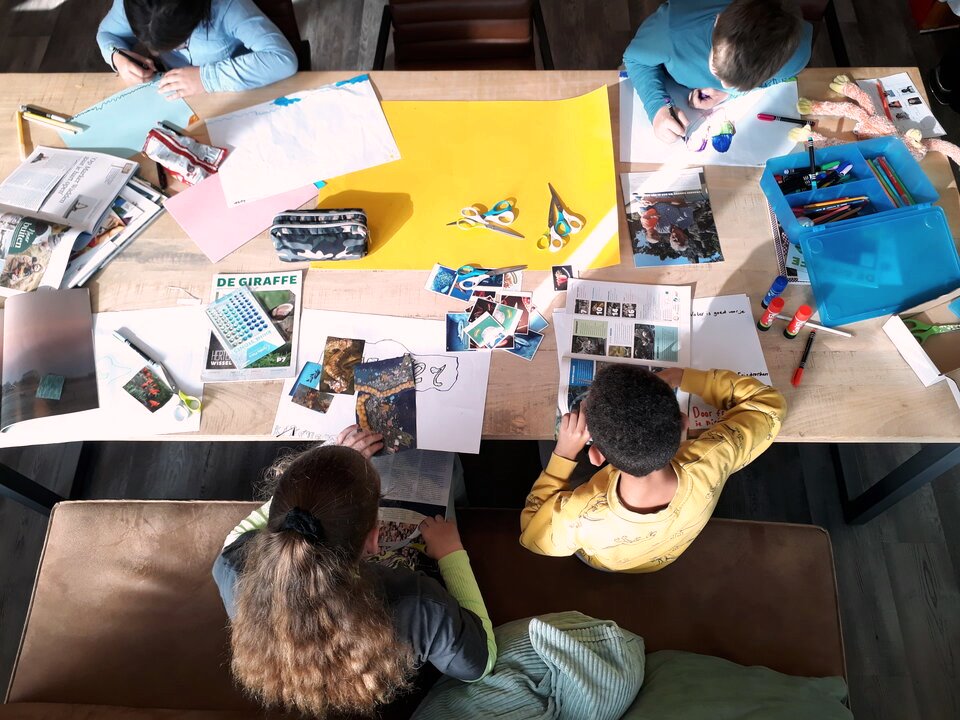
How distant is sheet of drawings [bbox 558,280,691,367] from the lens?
1.40 m

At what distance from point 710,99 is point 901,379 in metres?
0.89

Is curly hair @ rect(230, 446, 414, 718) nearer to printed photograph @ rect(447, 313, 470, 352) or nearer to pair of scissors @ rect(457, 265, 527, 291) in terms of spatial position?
printed photograph @ rect(447, 313, 470, 352)

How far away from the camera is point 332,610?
3.33 ft

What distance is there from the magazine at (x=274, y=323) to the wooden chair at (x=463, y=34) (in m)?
0.85

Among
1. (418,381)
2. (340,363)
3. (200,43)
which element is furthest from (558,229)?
(200,43)

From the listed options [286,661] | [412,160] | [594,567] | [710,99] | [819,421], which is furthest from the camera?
[710,99]

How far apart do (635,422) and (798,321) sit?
0.49 meters

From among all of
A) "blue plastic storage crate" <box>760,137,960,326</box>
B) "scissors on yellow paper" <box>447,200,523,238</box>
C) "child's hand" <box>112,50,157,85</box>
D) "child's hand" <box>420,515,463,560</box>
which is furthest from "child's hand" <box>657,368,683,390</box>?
"child's hand" <box>112,50,157,85</box>

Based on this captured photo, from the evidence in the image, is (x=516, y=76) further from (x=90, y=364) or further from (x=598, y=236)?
(x=90, y=364)

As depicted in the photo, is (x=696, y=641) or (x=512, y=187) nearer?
(x=696, y=641)

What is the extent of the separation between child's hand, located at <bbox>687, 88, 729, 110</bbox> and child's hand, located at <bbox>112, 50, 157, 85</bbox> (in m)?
1.54

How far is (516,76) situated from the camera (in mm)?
1721

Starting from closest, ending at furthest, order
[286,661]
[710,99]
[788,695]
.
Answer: [286,661], [788,695], [710,99]

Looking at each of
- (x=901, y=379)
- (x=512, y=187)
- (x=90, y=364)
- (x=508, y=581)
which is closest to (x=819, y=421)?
(x=901, y=379)
